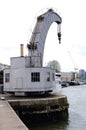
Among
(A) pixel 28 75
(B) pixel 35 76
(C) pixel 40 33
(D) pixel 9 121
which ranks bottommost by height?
(D) pixel 9 121

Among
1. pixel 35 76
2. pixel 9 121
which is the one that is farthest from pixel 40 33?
pixel 9 121

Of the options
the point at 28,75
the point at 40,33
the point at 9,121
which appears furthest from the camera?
the point at 40,33

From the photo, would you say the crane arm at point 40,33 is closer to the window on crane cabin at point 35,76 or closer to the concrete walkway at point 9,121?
the window on crane cabin at point 35,76

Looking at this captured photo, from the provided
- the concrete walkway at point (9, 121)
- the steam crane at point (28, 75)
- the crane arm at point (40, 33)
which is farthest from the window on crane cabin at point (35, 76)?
the concrete walkway at point (9, 121)

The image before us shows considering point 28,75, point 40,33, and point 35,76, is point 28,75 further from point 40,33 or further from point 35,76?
point 40,33

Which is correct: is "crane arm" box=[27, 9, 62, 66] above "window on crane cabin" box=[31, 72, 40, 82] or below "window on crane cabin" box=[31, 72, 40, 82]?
above

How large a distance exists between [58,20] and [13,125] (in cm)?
3340

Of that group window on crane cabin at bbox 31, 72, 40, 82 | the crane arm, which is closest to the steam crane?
window on crane cabin at bbox 31, 72, 40, 82

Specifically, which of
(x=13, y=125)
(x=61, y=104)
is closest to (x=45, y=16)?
(x=61, y=104)

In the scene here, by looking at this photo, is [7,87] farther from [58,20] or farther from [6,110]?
[58,20]

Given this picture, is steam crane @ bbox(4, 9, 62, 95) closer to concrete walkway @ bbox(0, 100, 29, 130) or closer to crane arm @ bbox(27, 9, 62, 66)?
crane arm @ bbox(27, 9, 62, 66)

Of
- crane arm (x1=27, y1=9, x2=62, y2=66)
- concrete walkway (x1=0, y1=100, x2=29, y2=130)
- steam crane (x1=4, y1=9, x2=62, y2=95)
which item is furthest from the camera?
crane arm (x1=27, y1=9, x2=62, y2=66)

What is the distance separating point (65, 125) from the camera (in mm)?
30812

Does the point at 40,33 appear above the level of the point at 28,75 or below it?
above
